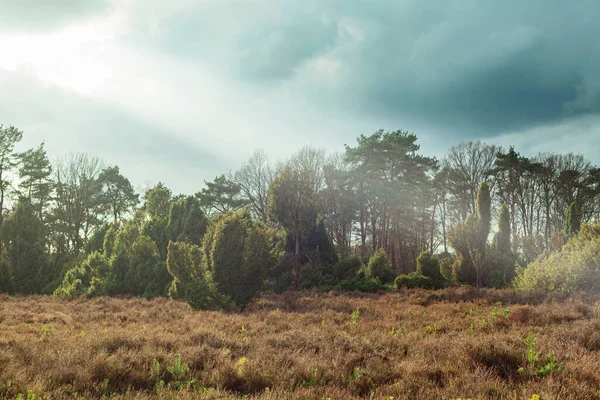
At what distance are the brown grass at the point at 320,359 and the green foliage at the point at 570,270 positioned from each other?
11.9 feet

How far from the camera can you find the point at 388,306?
49.5ft

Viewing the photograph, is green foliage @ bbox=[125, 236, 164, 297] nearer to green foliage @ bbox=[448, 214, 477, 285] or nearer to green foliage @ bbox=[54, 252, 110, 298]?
green foliage @ bbox=[54, 252, 110, 298]

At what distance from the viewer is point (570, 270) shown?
1524 cm

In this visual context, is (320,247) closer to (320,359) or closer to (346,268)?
(346,268)

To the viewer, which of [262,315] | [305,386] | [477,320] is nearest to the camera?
[305,386]

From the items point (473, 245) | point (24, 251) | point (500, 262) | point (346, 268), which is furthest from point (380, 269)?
point (24, 251)

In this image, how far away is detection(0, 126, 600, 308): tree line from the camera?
17250 mm

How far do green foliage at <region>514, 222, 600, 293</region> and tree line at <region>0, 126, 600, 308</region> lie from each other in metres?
3.43

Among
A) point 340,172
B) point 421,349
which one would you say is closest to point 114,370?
point 421,349

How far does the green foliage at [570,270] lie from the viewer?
584 inches

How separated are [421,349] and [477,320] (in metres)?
4.67

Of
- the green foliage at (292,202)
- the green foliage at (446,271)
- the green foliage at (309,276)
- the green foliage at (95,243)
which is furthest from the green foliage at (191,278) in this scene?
the green foliage at (446,271)

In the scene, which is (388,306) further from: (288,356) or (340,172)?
(340,172)

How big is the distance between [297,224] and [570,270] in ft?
47.2
